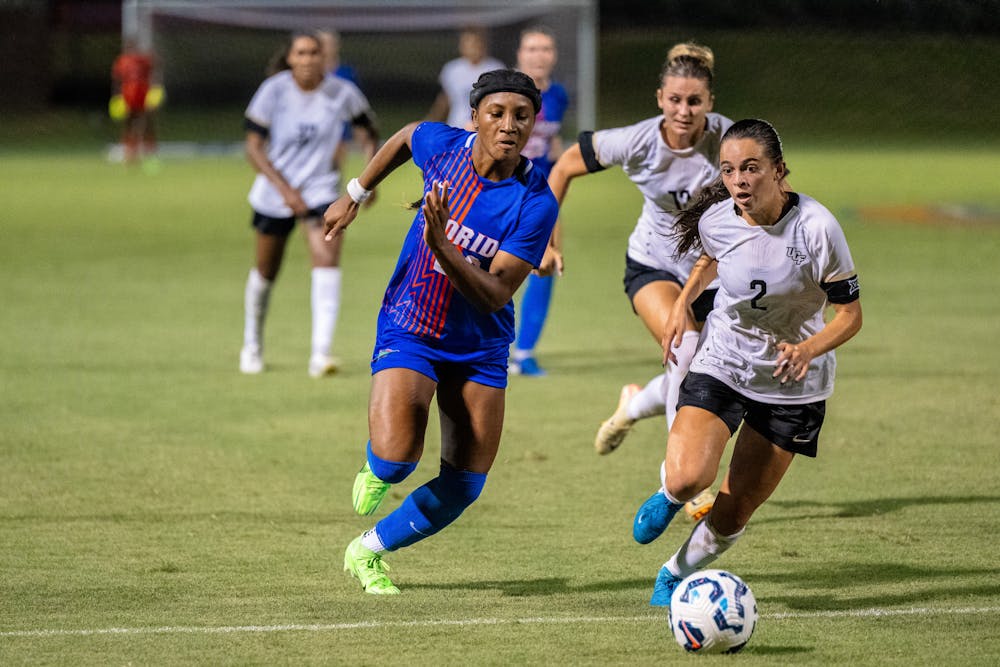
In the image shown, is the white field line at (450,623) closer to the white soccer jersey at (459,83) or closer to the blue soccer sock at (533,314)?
the blue soccer sock at (533,314)

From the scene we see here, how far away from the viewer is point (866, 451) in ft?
28.1

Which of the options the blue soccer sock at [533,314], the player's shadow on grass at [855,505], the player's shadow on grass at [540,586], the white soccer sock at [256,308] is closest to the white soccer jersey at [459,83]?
the blue soccer sock at [533,314]

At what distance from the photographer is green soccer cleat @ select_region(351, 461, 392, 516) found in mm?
5676

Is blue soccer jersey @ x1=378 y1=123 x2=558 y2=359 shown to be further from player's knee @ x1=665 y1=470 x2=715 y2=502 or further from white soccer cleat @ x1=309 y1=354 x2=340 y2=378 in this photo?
white soccer cleat @ x1=309 y1=354 x2=340 y2=378

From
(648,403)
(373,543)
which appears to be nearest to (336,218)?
(373,543)

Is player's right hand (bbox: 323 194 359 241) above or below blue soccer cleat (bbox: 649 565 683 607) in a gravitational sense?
above

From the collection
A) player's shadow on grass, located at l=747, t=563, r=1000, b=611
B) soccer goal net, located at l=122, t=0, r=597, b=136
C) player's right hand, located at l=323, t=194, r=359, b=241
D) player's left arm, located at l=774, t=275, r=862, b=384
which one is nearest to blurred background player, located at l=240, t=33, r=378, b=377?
player's right hand, located at l=323, t=194, r=359, b=241

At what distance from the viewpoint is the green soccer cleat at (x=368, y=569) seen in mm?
5770

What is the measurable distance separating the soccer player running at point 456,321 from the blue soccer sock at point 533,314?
515 centimetres

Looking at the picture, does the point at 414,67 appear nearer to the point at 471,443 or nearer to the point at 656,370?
the point at 656,370

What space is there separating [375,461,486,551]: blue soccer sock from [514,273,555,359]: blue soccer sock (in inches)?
206

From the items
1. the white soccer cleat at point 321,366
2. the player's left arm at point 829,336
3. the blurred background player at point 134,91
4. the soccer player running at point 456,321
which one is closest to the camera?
the player's left arm at point 829,336

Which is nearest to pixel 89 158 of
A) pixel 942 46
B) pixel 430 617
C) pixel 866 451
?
pixel 942 46

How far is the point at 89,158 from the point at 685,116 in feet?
96.1
